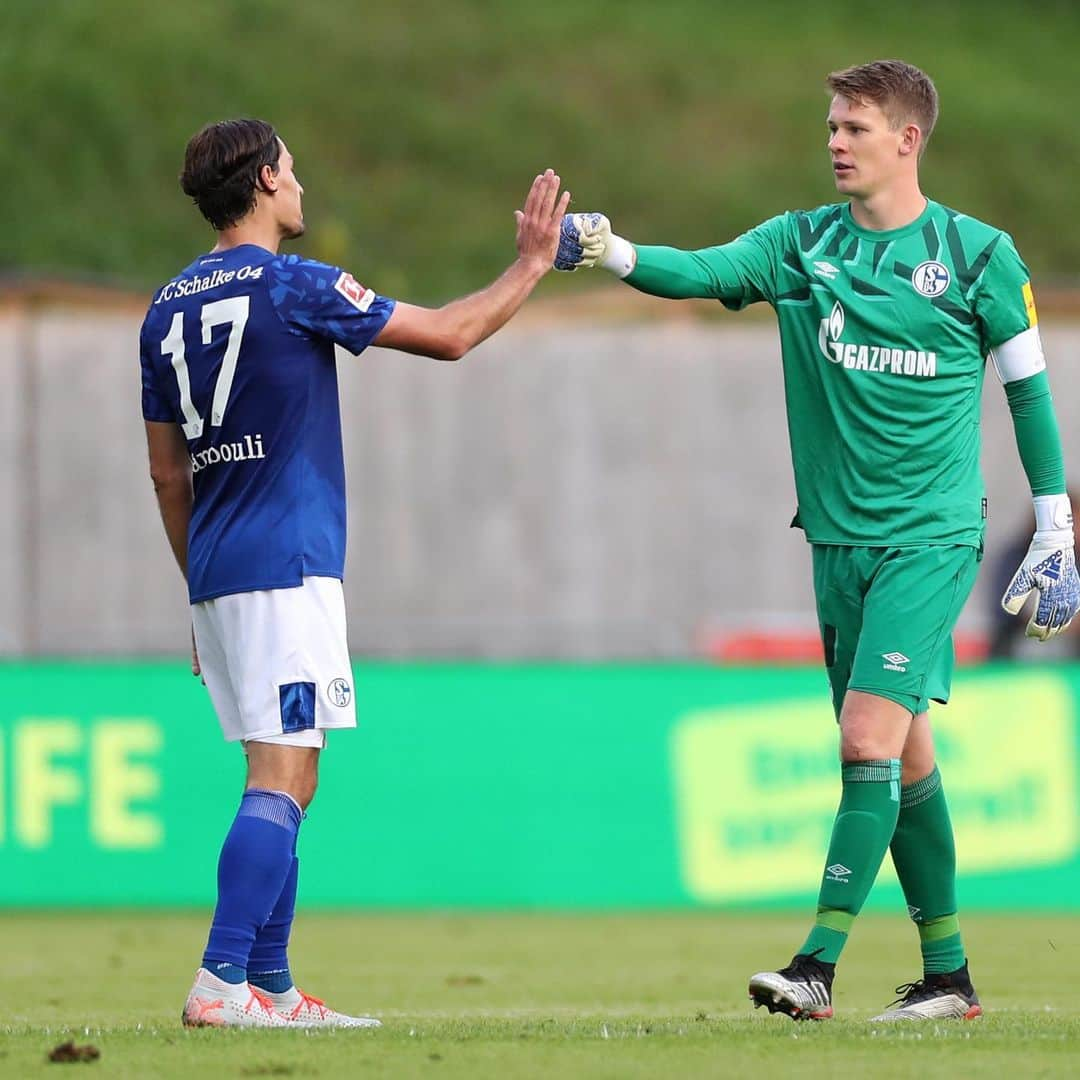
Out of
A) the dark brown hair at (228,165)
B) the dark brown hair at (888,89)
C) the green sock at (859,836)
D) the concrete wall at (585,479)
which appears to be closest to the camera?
the dark brown hair at (228,165)

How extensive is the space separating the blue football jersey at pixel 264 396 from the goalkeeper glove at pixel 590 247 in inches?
26.2

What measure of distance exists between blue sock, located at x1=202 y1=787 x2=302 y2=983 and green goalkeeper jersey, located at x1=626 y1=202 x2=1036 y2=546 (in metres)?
1.72

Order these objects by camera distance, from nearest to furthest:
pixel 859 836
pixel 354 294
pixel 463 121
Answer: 1. pixel 354 294
2. pixel 859 836
3. pixel 463 121

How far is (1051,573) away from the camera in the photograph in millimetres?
6320

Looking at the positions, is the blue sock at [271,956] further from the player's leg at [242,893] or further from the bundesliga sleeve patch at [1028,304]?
the bundesliga sleeve patch at [1028,304]

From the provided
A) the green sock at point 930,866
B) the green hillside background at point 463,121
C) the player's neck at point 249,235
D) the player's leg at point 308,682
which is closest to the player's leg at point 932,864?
the green sock at point 930,866

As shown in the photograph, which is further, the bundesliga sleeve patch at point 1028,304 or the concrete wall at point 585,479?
the concrete wall at point 585,479

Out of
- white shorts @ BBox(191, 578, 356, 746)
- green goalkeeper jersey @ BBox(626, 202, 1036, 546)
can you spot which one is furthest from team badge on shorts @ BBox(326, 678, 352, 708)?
green goalkeeper jersey @ BBox(626, 202, 1036, 546)

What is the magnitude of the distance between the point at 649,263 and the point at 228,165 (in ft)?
4.01

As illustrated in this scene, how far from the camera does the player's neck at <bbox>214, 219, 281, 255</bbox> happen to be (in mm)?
5988

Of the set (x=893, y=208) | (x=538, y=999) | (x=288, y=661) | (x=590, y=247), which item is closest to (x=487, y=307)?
(x=590, y=247)

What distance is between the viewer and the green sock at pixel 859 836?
19.8 feet

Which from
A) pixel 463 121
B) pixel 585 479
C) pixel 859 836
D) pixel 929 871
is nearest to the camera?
pixel 859 836

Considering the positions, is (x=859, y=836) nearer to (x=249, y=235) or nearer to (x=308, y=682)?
(x=308, y=682)
